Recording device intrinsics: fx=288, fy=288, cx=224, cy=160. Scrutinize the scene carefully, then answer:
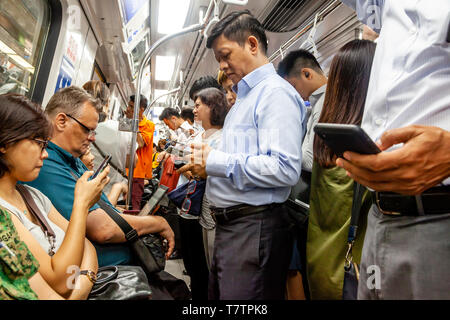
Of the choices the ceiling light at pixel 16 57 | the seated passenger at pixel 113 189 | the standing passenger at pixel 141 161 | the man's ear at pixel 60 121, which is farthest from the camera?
the standing passenger at pixel 141 161

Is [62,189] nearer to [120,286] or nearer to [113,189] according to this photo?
[120,286]

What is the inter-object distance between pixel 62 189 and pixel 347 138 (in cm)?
131

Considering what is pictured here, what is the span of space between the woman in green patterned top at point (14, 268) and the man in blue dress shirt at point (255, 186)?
2.21 ft

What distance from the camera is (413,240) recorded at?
690mm

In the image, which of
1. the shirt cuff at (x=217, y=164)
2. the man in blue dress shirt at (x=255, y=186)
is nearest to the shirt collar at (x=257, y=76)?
the man in blue dress shirt at (x=255, y=186)

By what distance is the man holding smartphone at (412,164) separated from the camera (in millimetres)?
599

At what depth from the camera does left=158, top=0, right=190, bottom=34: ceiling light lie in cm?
343

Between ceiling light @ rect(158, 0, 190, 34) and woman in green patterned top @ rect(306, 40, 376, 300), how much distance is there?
8.23 ft

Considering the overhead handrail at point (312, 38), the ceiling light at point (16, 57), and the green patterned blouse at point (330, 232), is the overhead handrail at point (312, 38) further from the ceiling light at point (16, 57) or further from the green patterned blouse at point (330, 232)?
the ceiling light at point (16, 57)

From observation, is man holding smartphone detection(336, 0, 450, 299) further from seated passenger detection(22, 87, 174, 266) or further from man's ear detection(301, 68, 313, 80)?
man's ear detection(301, 68, 313, 80)

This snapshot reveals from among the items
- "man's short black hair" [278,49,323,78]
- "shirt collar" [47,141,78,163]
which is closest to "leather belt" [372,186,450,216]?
"shirt collar" [47,141,78,163]

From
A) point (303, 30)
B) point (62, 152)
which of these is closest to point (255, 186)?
Answer: point (62, 152)

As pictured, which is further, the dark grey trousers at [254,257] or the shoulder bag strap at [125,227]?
the shoulder bag strap at [125,227]
